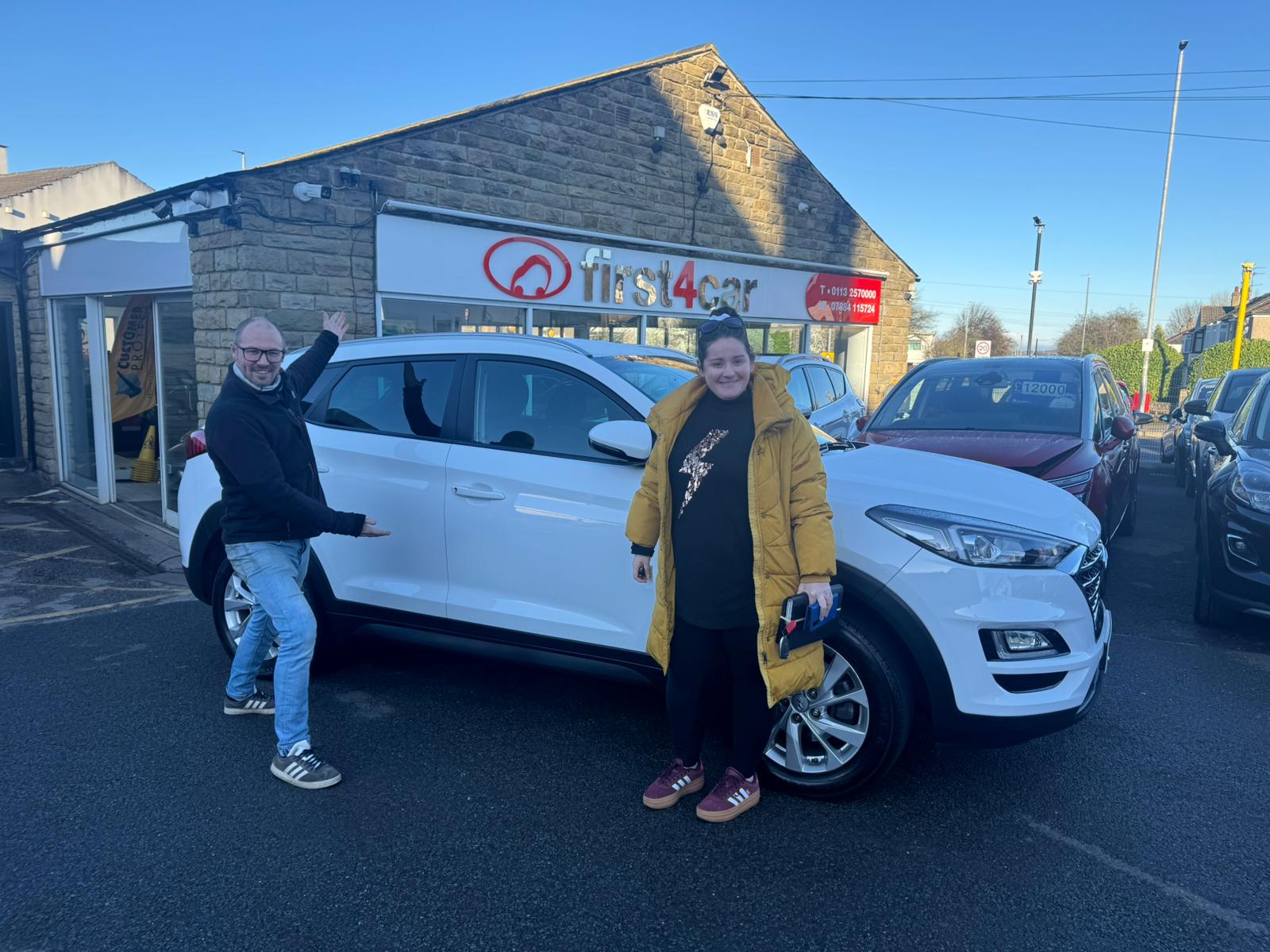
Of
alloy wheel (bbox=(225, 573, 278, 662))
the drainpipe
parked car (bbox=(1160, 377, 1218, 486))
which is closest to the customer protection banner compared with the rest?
the drainpipe

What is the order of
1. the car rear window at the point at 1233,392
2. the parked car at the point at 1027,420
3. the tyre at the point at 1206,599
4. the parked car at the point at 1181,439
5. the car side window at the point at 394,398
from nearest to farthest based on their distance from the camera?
1. the car side window at the point at 394,398
2. the tyre at the point at 1206,599
3. the parked car at the point at 1027,420
4. the car rear window at the point at 1233,392
5. the parked car at the point at 1181,439

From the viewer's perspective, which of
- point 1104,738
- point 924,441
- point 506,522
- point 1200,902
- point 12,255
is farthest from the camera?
point 12,255

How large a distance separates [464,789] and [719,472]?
1636 millimetres

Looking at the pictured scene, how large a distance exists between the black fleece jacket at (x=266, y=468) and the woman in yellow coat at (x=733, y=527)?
1280mm

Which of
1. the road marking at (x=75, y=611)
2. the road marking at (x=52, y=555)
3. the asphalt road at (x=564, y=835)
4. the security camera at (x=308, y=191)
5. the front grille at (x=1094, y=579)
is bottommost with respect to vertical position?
the road marking at (x=52, y=555)

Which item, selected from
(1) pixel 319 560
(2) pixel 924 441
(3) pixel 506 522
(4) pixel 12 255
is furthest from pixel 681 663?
(4) pixel 12 255

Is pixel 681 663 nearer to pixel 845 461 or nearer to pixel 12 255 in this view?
pixel 845 461

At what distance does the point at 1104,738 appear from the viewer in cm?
390

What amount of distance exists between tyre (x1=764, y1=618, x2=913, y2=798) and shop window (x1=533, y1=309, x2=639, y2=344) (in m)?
6.93

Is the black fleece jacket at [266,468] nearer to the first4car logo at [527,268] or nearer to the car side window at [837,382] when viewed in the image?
the first4car logo at [527,268]

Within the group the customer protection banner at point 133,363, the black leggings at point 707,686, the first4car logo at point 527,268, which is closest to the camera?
the black leggings at point 707,686

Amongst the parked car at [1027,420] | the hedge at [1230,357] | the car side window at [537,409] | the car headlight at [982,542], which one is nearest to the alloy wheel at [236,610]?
the car side window at [537,409]

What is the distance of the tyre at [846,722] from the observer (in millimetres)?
3115

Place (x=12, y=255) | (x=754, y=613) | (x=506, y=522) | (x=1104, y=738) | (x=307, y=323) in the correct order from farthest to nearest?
(x=12, y=255) → (x=307, y=323) → (x=1104, y=738) → (x=506, y=522) → (x=754, y=613)
